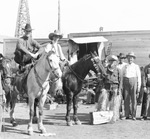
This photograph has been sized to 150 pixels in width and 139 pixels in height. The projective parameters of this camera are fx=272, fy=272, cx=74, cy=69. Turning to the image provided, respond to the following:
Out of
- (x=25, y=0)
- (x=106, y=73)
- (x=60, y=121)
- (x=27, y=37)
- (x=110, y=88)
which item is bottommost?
(x=60, y=121)

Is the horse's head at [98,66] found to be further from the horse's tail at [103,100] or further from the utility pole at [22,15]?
the utility pole at [22,15]

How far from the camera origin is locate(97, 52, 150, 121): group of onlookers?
8.16 meters

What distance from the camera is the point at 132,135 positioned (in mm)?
6812

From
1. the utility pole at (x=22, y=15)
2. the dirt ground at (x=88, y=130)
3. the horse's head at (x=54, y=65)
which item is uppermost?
the utility pole at (x=22, y=15)

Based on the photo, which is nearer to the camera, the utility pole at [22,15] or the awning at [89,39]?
the awning at [89,39]

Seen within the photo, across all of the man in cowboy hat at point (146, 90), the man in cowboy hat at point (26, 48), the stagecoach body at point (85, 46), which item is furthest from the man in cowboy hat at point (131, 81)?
the stagecoach body at point (85, 46)

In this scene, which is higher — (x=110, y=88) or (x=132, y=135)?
(x=110, y=88)

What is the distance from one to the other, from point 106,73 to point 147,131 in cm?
193

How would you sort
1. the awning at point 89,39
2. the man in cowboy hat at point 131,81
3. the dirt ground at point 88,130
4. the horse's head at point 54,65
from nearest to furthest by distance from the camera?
the horse's head at point 54,65 < the dirt ground at point 88,130 < the man in cowboy hat at point 131,81 < the awning at point 89,39

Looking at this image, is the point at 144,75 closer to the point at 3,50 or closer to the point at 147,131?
the point at 147,131

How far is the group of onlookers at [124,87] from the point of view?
8156 mm

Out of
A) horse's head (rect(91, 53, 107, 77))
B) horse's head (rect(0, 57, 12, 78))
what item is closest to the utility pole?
horse's head (rect(0, 57, 12, 78))

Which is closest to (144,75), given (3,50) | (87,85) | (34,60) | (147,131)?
(147,131)

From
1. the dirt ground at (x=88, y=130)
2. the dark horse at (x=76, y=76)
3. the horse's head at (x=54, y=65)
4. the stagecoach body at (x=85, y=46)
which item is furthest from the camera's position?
the stagecoach body at (x=85, y=46)
